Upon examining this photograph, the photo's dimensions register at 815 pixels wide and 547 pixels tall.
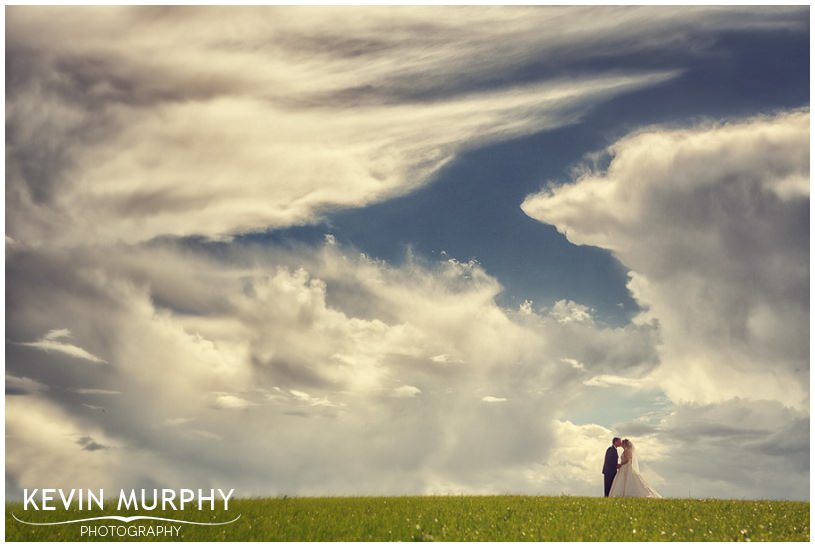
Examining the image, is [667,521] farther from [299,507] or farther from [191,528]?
[191,528]

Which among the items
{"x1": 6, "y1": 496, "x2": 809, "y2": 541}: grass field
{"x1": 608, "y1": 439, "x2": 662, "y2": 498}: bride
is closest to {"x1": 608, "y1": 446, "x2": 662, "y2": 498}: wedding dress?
{"x1": 608, "y1": 439, "x2": 662, "y2": 498}: bride

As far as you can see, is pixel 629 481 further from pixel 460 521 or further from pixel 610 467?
pixel 460 521

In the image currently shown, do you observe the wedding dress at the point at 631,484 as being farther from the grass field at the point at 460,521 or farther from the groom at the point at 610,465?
the grass field at the point at 460,521

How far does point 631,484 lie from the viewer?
33.8 metres

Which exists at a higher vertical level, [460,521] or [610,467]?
[610,467]

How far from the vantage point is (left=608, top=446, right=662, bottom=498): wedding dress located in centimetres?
3350

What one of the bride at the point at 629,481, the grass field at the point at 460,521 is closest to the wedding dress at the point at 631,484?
the bride at the point at 629,481

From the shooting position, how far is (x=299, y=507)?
92.2ft

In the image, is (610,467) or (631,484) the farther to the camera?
(610,467)

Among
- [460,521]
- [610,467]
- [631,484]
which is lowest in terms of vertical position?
[460,521]

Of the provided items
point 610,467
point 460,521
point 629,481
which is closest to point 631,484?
point 629,481

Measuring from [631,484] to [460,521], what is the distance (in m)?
10.8

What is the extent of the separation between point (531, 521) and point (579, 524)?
1.55 metres

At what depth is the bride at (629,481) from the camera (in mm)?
33531
